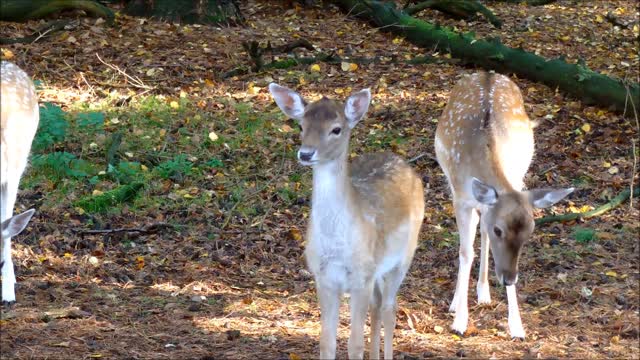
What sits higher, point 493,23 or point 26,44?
point 493,23

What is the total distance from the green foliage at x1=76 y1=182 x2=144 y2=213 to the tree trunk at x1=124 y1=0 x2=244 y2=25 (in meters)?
4.75

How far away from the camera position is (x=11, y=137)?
7.51m

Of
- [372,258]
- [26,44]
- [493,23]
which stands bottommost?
[26,44]

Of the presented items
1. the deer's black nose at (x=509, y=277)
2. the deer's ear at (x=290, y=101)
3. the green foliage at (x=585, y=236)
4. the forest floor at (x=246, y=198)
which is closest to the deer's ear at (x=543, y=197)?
the deer's black nose at (x=509, y=277)

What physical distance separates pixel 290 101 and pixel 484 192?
1569mm

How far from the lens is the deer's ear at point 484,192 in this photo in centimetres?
664

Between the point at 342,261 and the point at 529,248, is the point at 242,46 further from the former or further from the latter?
the point at 342,261

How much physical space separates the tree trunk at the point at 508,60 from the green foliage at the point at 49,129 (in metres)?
5.15

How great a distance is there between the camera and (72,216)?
9109mm

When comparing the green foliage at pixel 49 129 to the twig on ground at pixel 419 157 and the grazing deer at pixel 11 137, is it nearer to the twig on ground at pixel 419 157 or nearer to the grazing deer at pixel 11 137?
the grazing deer at pixel 11 137

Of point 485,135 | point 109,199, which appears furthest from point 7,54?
point 485,135

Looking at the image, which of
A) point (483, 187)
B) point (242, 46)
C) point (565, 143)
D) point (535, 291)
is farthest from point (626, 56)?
point (483, 187)

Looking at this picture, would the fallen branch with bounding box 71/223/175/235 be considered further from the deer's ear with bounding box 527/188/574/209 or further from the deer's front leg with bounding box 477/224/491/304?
the deer's ear with bounding box 527/188/574/209

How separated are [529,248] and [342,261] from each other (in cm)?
340
